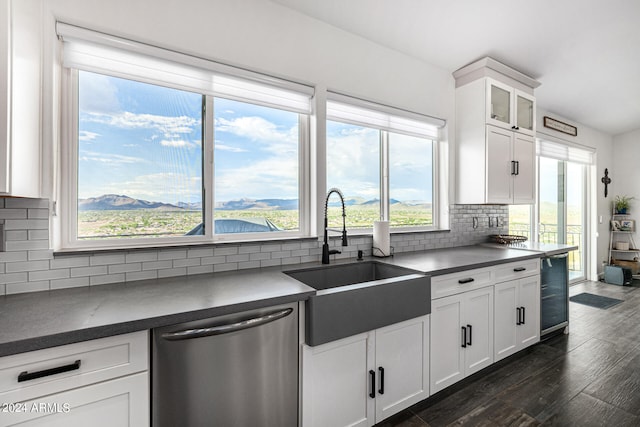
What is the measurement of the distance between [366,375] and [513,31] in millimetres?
3029

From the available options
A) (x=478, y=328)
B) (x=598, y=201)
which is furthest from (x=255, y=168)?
(x=598, y=201)

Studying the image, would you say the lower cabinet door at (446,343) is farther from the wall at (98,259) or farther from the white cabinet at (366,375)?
the wall at (98,259)

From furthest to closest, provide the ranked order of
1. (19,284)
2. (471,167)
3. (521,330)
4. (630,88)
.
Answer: (630,88), (471,167), (521,330), (19,284)

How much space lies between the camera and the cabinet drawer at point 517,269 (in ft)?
7.95

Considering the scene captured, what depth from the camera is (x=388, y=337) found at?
5.71ft

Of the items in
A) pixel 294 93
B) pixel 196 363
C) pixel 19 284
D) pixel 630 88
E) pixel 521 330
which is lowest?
pixel 521 330

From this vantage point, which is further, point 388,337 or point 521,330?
point 521,330

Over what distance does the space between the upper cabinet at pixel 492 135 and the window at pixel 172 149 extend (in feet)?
5.90

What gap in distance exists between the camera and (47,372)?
0.96 meters

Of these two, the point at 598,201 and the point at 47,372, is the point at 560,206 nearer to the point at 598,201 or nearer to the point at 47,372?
the point at 598,201

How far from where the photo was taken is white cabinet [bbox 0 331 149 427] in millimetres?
933

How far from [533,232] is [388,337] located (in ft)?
12.8

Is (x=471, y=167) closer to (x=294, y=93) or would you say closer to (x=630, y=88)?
(x=294, y=93)

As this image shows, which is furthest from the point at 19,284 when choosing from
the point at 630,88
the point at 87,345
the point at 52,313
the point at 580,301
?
the point at 630,88
